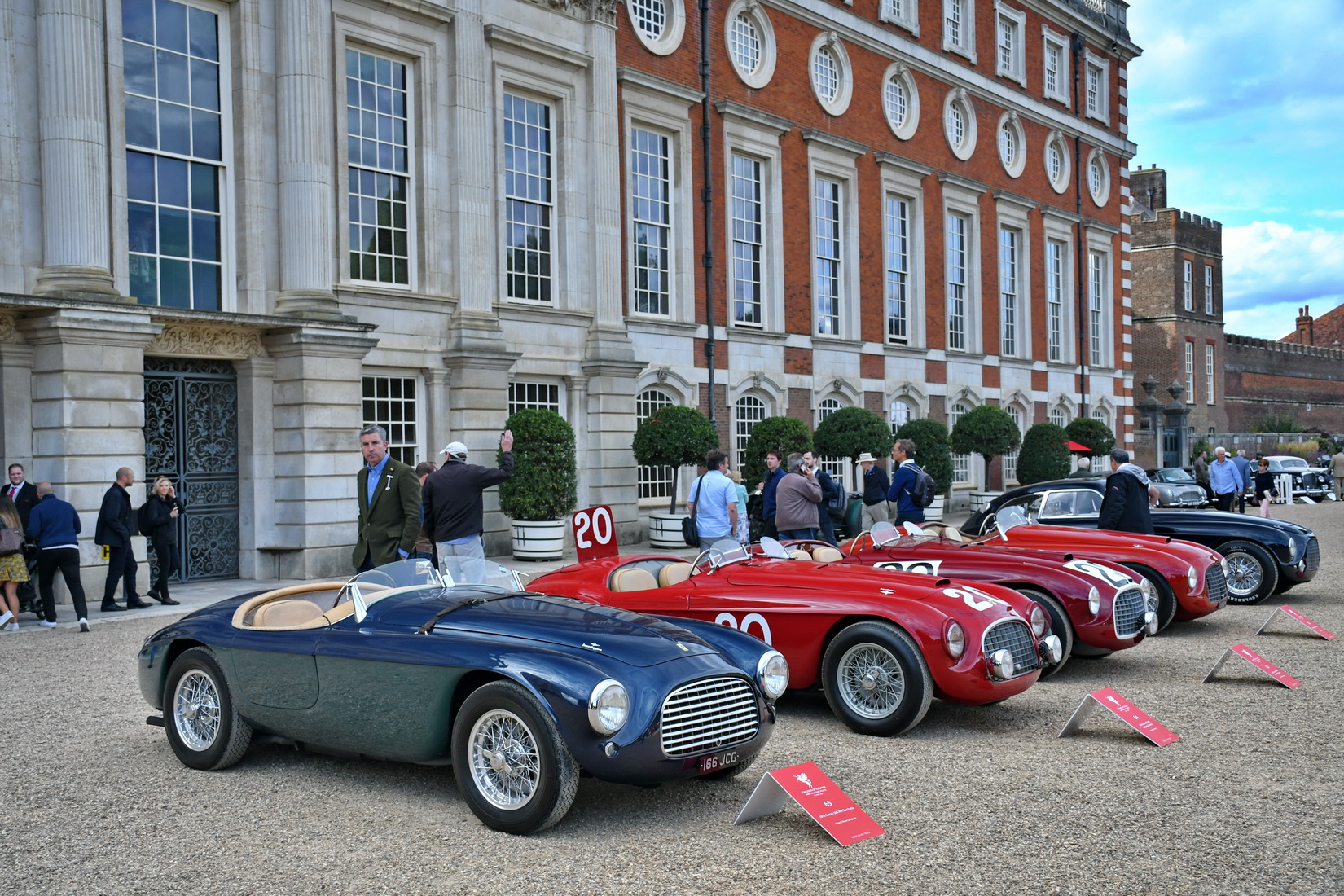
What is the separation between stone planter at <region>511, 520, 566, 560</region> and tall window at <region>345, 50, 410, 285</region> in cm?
421

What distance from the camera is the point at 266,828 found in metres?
5.39

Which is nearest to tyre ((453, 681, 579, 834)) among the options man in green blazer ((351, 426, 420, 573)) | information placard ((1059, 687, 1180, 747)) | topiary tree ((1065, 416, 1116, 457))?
information placard ((1059, 687, 1180, 747))

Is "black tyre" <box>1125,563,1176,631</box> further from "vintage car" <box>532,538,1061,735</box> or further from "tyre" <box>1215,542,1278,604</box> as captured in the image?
"vintage car" <box>532,538,1061,735</box>

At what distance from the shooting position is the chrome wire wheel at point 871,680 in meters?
7.07

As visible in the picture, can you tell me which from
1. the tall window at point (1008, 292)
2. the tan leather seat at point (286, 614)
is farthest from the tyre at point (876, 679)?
the tall window at point (1008, 292)

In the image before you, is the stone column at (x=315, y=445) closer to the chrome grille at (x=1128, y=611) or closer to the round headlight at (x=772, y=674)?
the chrome grille at (x=1128, y=611)

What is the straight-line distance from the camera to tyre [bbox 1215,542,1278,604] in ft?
42.0

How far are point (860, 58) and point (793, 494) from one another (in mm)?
17430

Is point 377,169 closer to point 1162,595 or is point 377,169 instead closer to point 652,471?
point 652,471

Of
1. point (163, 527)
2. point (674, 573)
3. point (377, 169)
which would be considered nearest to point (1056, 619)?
point (674, 573)

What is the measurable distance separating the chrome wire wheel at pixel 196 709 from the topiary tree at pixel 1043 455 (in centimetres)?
2711

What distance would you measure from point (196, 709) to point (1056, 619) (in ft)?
19.3

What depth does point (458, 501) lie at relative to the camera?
10.2m

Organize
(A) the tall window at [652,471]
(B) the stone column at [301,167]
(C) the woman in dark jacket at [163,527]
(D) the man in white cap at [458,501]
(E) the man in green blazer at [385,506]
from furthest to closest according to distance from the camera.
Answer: (A) the tall window at [652,471] < (B) the stone column at [301,167] < (C) the woman in dark jacket at [163,527] < (D) the man in white cap at [458,501] < (E) the man in green blazer at [385,506]
